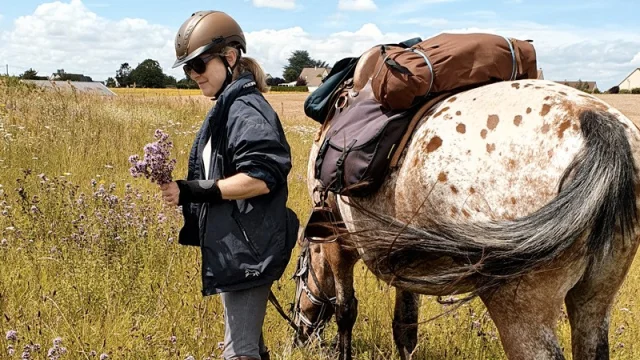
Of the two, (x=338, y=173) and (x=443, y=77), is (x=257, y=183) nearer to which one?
(x=338, y=173)

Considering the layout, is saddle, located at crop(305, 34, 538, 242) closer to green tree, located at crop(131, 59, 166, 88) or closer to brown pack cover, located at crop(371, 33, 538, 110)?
brown pack cover, located at crop(371, 33, 538, 110)

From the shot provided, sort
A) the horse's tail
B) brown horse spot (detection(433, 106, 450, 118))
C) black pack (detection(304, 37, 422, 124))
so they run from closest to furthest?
the horse's tail
brown horse spot (detection(433, 106, 450, 118))
black pack (detection(304, 37, 422, 124))

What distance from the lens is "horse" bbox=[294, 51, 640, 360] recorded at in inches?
80.2

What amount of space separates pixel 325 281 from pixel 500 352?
131 centimetres

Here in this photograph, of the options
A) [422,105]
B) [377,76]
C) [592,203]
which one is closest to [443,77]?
[422,105]

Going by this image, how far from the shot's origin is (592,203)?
6.56 ft

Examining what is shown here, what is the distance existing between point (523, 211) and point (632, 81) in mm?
127219

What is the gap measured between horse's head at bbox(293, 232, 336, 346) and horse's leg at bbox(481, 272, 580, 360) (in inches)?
77.3

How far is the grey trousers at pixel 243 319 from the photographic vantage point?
2566mm

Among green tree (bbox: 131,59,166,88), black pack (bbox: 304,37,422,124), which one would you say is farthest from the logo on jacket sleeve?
green tree (bbox: 131,59,166,88)

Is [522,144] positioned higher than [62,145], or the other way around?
[522,144]

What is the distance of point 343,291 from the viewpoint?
3863 millimetres

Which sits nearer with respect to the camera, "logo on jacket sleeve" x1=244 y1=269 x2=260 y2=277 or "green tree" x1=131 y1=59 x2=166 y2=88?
"logo on jacket sleeve" x1=244 y1=269 x2=260 y2=277

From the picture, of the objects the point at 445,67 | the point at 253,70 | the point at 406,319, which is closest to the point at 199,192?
the point at 253,70
